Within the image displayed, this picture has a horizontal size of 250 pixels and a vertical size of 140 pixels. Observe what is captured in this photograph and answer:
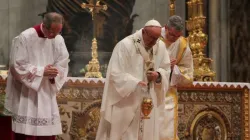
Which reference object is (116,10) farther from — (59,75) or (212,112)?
(59,75)

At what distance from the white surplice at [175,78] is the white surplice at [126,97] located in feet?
2.41

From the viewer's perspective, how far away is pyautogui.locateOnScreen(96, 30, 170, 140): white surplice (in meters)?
6.79

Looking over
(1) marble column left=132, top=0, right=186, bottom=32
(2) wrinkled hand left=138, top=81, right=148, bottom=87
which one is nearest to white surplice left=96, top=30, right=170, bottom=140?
(2) wrinkled hand left=138, top=81, right=148, bottom=87

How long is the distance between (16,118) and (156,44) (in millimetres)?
1760

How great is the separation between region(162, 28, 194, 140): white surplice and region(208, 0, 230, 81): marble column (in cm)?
434

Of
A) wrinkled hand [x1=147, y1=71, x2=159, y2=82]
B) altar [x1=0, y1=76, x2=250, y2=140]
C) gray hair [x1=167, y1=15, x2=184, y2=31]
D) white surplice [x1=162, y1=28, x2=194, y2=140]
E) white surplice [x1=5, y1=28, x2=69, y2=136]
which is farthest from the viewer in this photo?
altar [x1=0, y1=76, x2=250, y2=140]

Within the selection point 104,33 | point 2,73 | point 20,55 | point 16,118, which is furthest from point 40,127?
point 104,33

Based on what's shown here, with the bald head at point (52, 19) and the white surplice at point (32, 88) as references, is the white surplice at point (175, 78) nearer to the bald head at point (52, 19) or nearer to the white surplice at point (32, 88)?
the white surplice at point (32, 88)

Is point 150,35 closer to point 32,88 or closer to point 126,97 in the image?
point 126,97

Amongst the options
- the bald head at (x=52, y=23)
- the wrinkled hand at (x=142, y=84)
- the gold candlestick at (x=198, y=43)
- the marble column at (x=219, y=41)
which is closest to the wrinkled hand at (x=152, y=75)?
the wrinkled hand at (x=142, y=84)

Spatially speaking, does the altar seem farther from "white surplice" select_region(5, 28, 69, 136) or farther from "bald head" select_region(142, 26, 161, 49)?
"white surplice" select_region(5, 28, 69, 136)

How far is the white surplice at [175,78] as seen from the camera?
304 inches

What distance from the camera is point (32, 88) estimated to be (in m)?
6.54

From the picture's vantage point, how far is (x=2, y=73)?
9195mm
